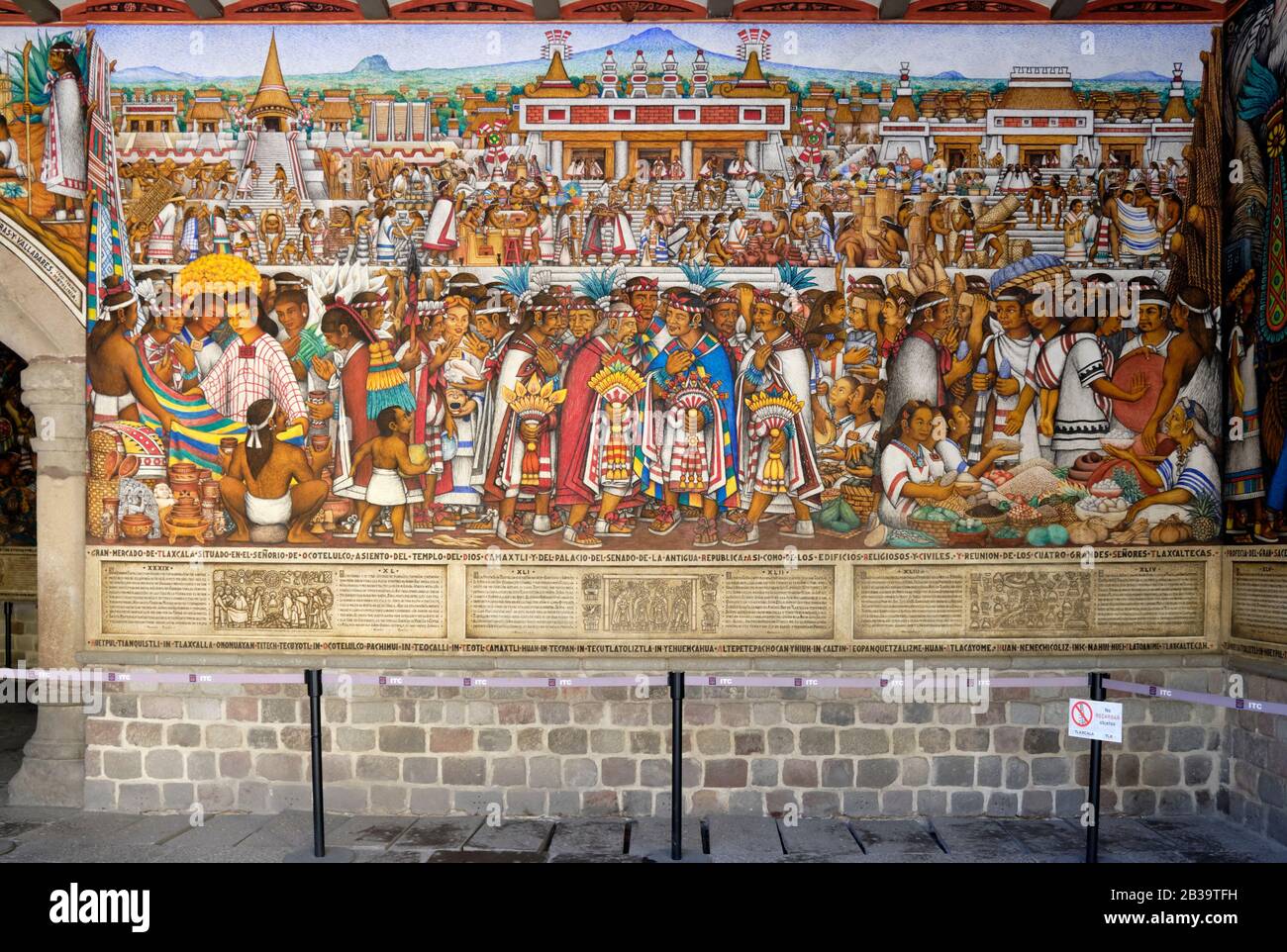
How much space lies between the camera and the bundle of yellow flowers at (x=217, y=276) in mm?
6012

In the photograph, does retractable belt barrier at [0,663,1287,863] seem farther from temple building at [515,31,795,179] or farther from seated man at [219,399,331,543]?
temple building at [515,31,795,179]

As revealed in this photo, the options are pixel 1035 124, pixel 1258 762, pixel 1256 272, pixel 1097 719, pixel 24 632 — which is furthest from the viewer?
pixel 24 632

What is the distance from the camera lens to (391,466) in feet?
19.5

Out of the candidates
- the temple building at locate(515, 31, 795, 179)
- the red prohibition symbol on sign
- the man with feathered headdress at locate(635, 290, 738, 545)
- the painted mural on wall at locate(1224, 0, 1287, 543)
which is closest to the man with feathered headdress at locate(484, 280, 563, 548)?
the man with feathered headdress at locate(635, 290, 738, 545)

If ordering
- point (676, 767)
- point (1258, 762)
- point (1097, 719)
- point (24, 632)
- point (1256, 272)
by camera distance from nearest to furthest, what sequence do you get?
1. point (1097, 719)
2. point (676, 767)
3. point (1258, 762)
4. point (1256, 272)
5. point (24, 632)

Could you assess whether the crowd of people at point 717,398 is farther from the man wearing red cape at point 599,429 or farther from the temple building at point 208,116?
the temple building at point 208,116

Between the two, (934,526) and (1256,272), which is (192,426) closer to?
(934,526)

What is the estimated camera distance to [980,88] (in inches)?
236

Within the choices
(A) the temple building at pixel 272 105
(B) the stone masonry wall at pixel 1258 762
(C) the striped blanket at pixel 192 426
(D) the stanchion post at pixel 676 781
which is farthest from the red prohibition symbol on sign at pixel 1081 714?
(A) the temple building at pixel 272 105

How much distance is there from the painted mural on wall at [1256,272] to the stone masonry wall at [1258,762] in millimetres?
946

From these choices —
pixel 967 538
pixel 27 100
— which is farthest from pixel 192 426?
pixel 967 538

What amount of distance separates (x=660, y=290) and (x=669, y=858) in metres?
3.57

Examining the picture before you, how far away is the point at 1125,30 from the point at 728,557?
4493 mm

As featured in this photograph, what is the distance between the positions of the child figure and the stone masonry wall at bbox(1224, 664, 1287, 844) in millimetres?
5565
